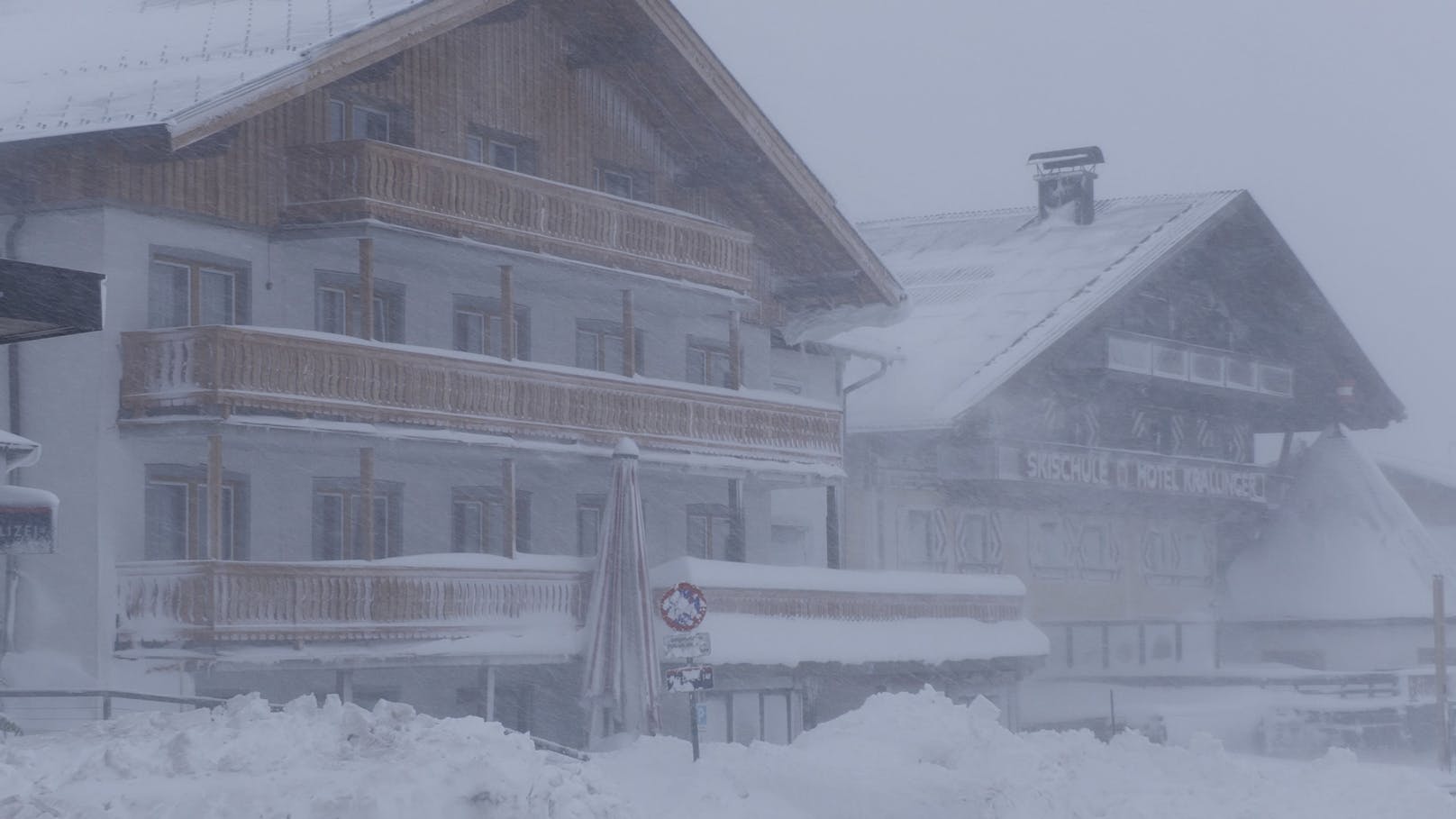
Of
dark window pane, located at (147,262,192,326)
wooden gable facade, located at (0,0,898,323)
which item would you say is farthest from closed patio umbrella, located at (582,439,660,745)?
dark window pane, located at (147,262,192,326)

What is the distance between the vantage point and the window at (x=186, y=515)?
2420 centimetres

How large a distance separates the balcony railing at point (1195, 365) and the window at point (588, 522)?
15.2m

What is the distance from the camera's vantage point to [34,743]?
1576 cm

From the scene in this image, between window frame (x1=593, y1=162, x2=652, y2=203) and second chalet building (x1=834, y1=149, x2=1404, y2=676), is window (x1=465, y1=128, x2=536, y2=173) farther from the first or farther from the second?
second chalet building (x1=834, y1=149, x2=1404, y2=676)

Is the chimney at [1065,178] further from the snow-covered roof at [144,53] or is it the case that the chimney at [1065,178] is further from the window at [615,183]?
the snow-covered roof at [144,53]

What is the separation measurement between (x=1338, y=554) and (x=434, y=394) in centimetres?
2990

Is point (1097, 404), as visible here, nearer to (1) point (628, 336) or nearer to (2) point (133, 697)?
(1) point (628, 336)

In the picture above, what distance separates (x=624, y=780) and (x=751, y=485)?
12.7m

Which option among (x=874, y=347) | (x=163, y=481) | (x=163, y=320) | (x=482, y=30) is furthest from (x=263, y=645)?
(x=874, y=347)

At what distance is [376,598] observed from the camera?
24.4m

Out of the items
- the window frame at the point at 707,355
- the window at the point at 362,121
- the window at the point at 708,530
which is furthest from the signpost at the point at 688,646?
the window frame at the point at 707,355

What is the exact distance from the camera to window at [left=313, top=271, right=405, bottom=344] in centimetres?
2634

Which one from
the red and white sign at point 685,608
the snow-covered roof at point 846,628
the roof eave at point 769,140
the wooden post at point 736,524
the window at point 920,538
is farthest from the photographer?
the window at point 920,538

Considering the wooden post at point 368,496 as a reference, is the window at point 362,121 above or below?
above
